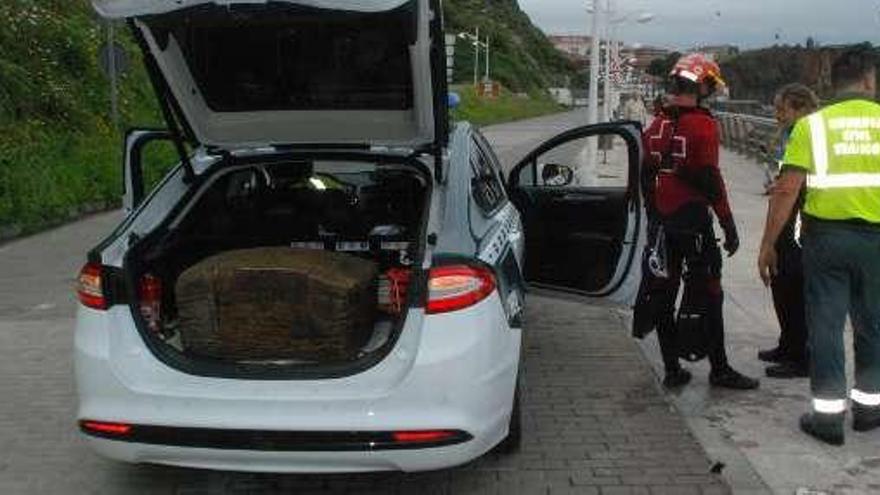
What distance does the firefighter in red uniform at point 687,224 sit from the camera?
565 cm

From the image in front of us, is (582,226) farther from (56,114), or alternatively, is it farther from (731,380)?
(56,114)

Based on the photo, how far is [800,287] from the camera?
6164 millimetres

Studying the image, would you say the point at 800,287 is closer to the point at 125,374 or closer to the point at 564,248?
the point at 564,248

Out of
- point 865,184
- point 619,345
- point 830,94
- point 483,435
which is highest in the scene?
point 830,94

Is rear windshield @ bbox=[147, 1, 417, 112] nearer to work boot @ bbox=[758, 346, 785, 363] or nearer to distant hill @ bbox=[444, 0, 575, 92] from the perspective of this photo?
work boot @ bbox=[758, 346, 785, 363]

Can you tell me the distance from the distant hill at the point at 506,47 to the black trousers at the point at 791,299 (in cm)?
6188

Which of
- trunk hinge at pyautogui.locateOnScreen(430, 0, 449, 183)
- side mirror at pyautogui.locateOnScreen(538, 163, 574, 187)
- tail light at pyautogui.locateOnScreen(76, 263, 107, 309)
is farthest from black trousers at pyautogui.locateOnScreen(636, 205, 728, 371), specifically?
tail light at pyautogui.locateOnScreen(76, 263, 107, 309)

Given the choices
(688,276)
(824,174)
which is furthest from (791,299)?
(824,174)

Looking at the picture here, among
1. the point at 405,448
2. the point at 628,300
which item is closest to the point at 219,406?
the point at 405,448

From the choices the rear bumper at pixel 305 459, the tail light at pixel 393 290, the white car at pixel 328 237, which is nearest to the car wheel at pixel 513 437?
the white car at pixel 328 237

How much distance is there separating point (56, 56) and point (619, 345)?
14715 millimetres

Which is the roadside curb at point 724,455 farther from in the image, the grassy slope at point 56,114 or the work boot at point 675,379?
the grassy slope at point 56,114

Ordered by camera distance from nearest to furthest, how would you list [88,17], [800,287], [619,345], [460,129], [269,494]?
[269,494], [460,129], [800,287], [619,345], [88,17]

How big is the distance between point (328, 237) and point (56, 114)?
1325 centimetres
